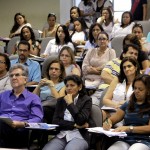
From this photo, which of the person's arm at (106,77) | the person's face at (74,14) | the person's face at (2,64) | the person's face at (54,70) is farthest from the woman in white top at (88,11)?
the person's face at (54,70)

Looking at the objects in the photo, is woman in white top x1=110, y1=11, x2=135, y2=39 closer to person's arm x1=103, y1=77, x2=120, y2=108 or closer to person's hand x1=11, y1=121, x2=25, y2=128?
person's arm x1=103, y1=77, x2=120, y2=108

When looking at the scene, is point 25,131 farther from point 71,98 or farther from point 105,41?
point 105,41

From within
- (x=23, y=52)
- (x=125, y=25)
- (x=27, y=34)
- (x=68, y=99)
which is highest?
(x=125, y=25)

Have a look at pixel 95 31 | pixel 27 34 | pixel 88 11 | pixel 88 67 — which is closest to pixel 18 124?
pixel 88 67

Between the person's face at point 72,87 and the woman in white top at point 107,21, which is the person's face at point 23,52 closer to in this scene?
the person's face at point 72,87

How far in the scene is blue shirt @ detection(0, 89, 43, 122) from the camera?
4.13 m

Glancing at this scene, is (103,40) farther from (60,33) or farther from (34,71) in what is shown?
(60,33)

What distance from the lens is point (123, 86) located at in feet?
14.6

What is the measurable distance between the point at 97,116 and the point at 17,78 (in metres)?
0.87

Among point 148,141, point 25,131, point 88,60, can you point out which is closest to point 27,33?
point 88,60

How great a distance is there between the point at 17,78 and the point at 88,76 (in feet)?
5.33

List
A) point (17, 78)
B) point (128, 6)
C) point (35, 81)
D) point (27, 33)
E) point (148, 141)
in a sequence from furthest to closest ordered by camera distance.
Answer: point (128, 6) → point (27, 33) → point (35, 81) → point (17, 78) → point (148, 141)

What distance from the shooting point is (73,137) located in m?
3.96

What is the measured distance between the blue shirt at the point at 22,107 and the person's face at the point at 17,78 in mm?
88
